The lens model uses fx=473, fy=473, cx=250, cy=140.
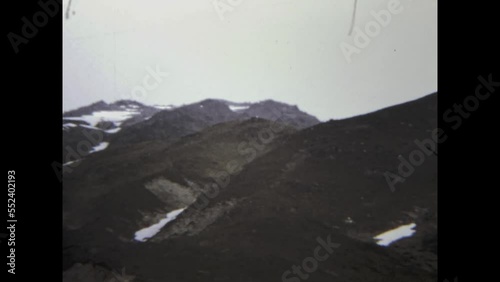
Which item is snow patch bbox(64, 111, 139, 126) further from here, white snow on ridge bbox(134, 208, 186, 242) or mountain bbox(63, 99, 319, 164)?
white snow on ridge bbox(134, 208, 186, 242)

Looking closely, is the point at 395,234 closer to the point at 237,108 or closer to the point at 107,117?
the point at 237,108

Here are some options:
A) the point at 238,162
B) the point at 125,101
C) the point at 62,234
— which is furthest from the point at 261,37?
the point at 62,234

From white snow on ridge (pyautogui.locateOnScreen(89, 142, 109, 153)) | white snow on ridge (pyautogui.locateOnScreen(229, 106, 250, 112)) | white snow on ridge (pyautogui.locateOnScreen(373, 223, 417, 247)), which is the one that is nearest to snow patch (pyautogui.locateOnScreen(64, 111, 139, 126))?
white snow on ridge (pyautogui.locateOnScreen(89, 142, 109, 153))

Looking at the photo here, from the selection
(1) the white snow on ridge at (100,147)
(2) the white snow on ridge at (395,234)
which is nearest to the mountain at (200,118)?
(1) the white snow on ridge at (100,147)

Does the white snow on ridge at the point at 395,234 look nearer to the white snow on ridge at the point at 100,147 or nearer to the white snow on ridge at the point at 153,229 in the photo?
the white snow on ridge at the point at 153,229

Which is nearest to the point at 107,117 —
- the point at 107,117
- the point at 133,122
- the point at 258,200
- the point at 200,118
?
the point at 107,117
